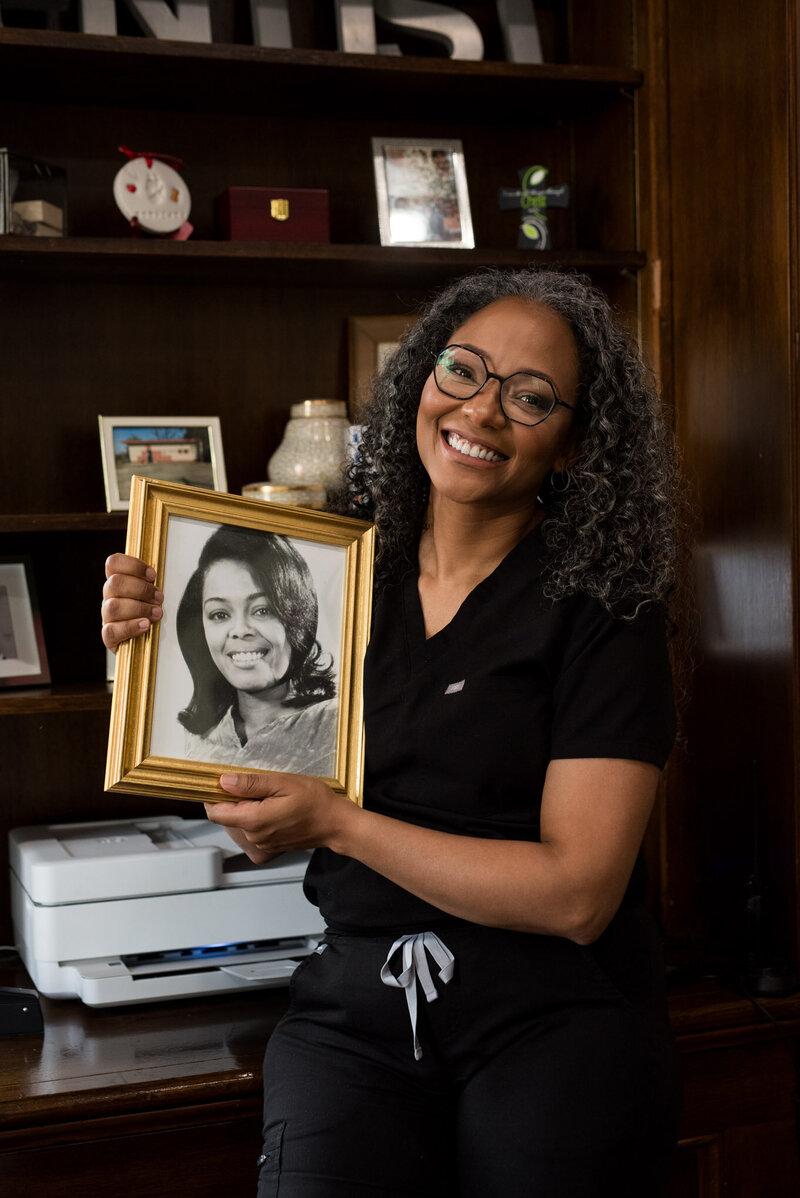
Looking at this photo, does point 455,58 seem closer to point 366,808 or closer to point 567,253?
point 567,253

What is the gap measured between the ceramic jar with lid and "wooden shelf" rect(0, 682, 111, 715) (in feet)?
1.65

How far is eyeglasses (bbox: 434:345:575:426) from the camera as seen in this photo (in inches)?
58.9

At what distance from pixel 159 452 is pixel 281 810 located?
1072 millimetres

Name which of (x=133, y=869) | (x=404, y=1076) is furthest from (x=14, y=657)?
(x=404, y=1076)

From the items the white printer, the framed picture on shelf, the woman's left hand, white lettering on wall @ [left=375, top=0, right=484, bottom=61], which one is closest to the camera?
the woman's left hand

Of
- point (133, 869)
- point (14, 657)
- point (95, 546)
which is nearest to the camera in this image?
point (133, 869)

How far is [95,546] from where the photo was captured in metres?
2.31

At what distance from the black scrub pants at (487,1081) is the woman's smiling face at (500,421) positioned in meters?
0.54

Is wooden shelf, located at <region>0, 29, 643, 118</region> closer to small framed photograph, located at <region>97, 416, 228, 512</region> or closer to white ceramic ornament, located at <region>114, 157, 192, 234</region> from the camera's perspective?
white ceramic ornament, located at <region>114, 157, 192, 234</region>

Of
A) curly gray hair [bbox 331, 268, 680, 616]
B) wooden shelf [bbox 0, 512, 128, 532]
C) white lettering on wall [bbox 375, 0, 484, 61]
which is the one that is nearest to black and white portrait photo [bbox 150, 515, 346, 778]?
curly gray hair [bbox 331, 268, 680, 616]

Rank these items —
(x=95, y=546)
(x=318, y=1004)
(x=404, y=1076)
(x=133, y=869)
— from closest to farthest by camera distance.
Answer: (x=404, y=1076) < (x=318, y=1004) < (x=133, y=869) < (x=95, y=546)

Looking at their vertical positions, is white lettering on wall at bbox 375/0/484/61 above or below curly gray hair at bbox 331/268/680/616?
above

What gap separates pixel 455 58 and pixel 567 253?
41 cm

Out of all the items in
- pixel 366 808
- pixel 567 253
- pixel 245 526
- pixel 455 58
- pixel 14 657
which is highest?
pixel 455 58
